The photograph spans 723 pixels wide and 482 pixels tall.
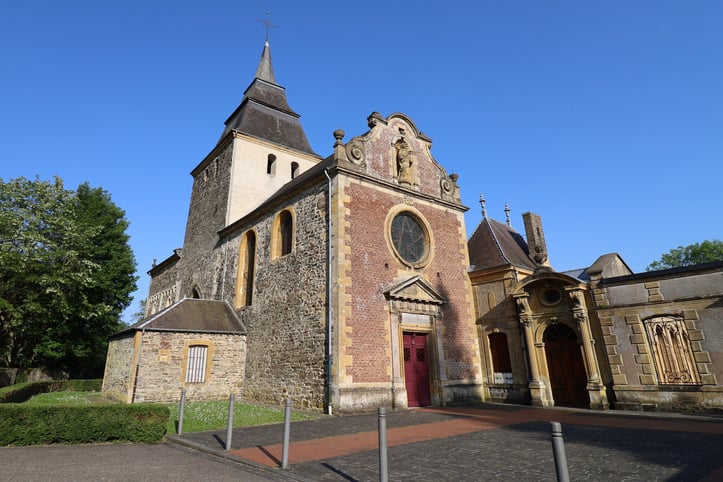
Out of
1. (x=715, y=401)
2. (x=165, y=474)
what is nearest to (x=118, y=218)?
(x=165, y=474)

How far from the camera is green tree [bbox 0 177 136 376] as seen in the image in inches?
711

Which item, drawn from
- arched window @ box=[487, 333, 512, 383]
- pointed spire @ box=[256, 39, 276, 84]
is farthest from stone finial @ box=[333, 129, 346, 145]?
pointed spire @ box=[256, 39, 276, 84]

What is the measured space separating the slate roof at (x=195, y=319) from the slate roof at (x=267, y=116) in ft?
34.0

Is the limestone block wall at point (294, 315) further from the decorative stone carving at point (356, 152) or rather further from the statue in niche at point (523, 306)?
the statue in niche at point (523, 306)

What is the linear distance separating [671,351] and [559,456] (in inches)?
457

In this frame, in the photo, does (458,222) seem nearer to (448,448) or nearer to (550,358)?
(550,358)

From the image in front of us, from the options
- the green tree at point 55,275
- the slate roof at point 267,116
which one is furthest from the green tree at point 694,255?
the green tree at point 55,275

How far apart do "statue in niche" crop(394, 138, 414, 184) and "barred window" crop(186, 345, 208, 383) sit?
10.4 metres

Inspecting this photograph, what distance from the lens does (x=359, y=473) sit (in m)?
5.30

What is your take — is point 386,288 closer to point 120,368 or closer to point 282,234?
point 282,234

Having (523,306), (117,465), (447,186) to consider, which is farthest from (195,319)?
(523,306)

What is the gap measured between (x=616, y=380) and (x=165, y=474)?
13.0 meters

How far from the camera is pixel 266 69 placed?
91.7 ft

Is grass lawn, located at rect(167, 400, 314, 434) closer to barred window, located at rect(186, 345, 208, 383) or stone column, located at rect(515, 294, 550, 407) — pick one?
barred window, located at rect(186, 345, 208, 383)
